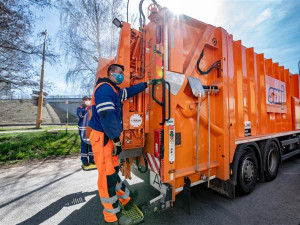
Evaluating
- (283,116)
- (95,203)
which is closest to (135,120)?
(95,203)

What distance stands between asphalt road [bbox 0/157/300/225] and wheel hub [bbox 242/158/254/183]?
35cm

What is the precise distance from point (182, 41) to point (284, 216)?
3.20 m

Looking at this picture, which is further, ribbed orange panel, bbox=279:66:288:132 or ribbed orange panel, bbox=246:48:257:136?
ribbed orange panel, bbox=279:66:288:132

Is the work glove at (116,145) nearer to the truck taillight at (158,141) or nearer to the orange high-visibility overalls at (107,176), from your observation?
the orange high-visibility overalls at (107,176)

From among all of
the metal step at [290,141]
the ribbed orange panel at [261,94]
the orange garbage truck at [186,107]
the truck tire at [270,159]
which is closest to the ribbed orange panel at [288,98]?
the metal step at [290,141]

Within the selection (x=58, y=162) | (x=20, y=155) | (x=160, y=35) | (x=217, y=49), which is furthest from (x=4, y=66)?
(x=217, y=49)

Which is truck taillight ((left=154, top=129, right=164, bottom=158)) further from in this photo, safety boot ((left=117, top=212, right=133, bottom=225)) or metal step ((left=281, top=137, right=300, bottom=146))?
metal step ((left=281, top=137, right=300, bottom=146))

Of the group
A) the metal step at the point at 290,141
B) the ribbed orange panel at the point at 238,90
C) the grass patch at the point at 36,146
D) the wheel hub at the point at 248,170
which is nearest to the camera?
the ribbed orange panel at the point at 238,90

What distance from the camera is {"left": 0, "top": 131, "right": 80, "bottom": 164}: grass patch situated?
5.34 metres

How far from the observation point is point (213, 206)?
2.66 metres

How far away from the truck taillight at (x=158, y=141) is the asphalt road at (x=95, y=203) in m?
1.08

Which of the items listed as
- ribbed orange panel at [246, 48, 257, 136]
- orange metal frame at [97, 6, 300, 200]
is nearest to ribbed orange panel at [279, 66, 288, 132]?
ribbed orange panel at [246, 48, 257, 136]

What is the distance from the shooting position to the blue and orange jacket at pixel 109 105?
6.25 feet

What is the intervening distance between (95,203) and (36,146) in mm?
4874
